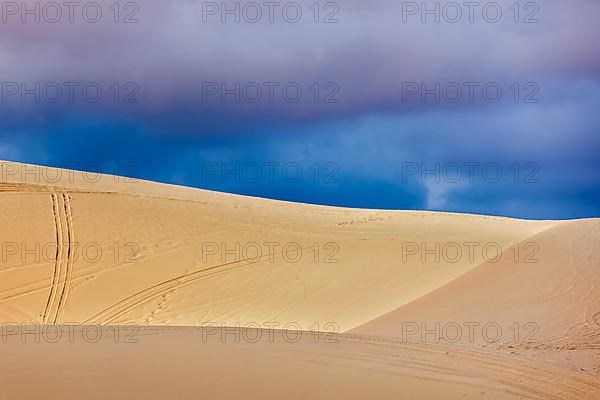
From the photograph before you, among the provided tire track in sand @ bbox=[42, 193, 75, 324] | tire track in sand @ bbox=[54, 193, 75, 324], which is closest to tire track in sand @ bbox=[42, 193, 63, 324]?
tire track in sand @ bbox=[42, 193, 75, 324]

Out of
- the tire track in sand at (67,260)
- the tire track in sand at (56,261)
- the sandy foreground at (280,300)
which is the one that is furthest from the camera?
the tire track in sand at (67,260)

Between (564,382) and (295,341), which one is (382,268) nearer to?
(295,341)

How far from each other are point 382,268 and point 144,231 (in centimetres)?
695

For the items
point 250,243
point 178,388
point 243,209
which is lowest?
point 178,388

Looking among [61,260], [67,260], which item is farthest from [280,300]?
[61,260]

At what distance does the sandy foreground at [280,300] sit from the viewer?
24.5ft

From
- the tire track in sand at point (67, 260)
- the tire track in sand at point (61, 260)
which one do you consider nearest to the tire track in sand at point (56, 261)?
the tire track in sand at point (61, 260)

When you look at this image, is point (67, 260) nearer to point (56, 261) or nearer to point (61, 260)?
point (61, 260)

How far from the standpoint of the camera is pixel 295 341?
9.71 meters

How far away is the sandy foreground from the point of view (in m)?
7.46

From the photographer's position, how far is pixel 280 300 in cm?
1573

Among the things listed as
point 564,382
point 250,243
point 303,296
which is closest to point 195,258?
point 250,243

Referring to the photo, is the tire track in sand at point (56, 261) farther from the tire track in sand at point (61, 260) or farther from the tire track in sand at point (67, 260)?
the tire track in sand at point (67, 260)

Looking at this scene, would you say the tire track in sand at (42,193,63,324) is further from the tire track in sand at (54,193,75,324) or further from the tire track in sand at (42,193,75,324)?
the tire track in sand at (54,193,75,324)
